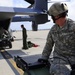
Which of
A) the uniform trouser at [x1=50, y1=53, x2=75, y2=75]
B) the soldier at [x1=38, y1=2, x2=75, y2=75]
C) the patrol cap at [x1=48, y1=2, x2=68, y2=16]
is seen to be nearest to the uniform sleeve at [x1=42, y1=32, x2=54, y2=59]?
the soldier at [x1=38, y1=2, x2=75, y2=75]

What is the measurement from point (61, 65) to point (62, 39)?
1.35 ft

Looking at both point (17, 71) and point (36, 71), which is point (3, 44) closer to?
point (17, 71)

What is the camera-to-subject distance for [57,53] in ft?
10.1

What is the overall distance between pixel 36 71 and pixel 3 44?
860 centimetres

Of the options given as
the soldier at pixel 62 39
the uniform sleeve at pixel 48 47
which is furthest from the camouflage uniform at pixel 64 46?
the uniform sleeve at pixel 48 47

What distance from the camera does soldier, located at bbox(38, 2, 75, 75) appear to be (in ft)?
9.24

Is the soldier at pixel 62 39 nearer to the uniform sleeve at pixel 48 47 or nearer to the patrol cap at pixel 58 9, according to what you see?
the patrol cap at pixel 58 9

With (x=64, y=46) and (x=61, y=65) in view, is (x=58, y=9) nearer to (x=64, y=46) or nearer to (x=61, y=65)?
(x=64, y=46)

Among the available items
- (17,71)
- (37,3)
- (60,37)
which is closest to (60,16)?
(60,37)

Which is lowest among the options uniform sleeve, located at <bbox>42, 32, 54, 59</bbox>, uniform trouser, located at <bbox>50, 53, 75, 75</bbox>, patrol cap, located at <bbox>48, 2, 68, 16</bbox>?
uniform trouser, located at <bbox>50, 53, 75, 75</bbox>

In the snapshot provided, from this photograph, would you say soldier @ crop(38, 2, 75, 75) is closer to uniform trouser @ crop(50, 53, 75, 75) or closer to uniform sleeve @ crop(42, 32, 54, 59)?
uniform trouser @ crop(50, 53, 75, 75)

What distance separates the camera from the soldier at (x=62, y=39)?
282 cm

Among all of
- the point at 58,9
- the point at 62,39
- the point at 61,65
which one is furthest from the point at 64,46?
the point at 58,9

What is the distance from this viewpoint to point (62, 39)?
3.02 metres
